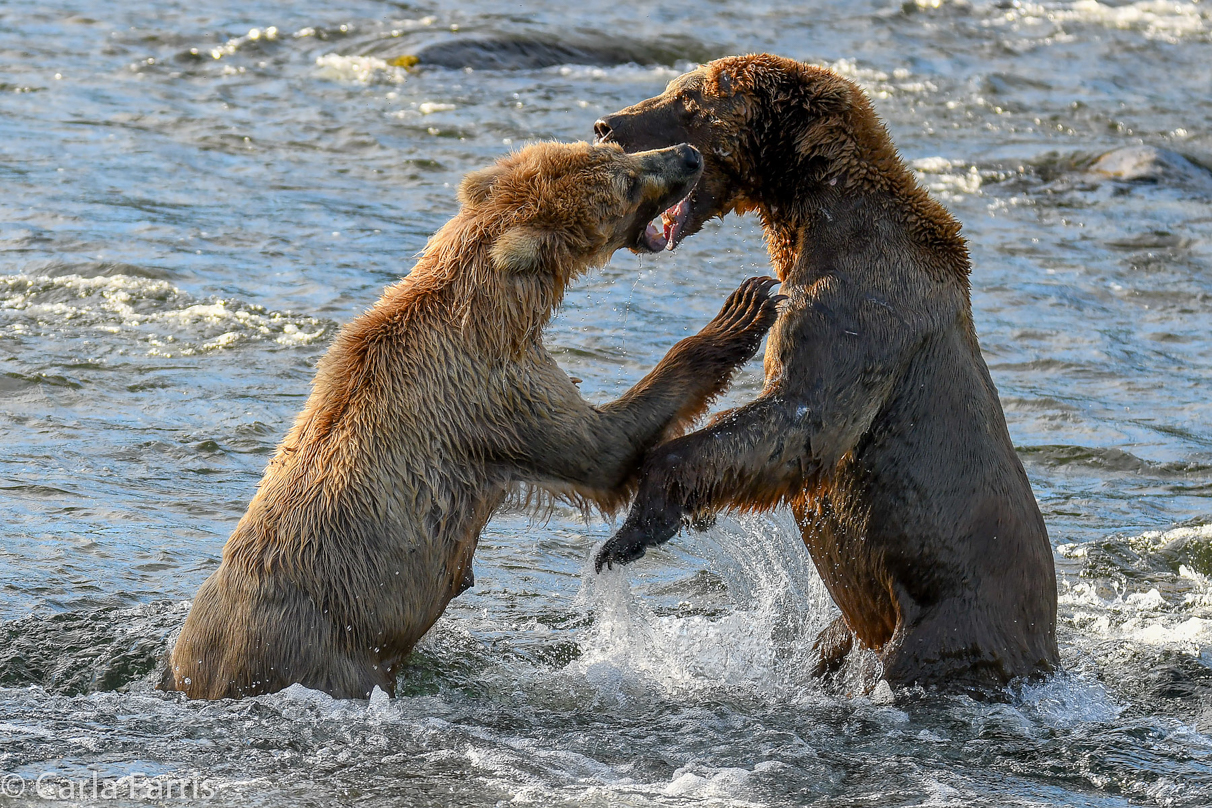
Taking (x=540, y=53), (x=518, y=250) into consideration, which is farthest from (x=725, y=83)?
(x=540, y=53)

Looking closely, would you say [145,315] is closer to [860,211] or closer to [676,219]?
[676,219]

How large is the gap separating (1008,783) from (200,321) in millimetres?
6011

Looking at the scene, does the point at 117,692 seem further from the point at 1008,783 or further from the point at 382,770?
the point at 1008,783

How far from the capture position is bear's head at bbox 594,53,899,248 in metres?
5.48

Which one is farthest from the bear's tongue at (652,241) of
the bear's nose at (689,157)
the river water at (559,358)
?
the river water at (559,358)

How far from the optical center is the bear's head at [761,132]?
5.48m

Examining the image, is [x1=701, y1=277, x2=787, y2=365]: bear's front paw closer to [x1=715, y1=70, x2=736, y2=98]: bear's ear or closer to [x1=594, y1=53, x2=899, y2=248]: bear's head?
[x1=594, y1=53, x2=899, y2=248]: bear's head

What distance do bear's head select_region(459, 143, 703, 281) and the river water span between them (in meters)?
1.35

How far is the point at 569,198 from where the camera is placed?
208 inches

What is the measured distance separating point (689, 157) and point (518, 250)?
74 centimetres

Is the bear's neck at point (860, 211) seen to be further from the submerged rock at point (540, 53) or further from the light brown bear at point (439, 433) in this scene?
the submerged rock at point (540, 53)

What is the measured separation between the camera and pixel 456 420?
505 centimetres

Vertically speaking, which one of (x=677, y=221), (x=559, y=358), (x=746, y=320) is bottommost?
(x=559, y=358)

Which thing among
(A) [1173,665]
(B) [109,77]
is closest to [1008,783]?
(A) [1173,665]
